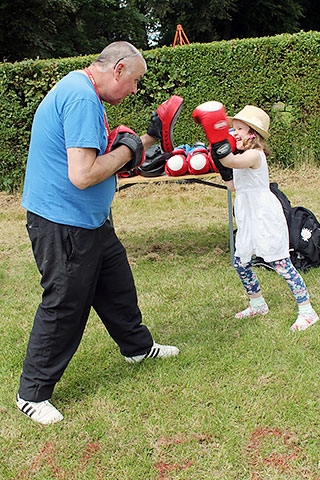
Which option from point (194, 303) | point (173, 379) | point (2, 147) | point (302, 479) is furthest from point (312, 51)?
point (302, 479)

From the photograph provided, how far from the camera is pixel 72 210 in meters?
2.51

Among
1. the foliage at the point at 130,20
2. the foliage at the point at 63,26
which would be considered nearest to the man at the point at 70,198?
the foliage at the point at 130,20

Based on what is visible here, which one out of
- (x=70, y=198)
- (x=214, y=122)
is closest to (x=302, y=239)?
(x=214, y=122)

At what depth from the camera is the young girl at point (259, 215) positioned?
330 cm

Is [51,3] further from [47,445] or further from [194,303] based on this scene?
[47,445]

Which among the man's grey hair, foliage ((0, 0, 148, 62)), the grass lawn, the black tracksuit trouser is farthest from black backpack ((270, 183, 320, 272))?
foliage ((0, 0, 148, 62))

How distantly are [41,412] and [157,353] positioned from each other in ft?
2.71

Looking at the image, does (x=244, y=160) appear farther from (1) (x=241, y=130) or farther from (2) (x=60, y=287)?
(2) (x=60, y=287)

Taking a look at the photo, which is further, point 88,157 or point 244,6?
point 244,6

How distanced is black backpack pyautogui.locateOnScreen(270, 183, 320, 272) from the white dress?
1.09m

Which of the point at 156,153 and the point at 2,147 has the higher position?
the point at 156,153

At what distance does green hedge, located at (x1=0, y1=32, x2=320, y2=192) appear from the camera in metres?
8.03

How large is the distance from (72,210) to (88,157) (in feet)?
1.07

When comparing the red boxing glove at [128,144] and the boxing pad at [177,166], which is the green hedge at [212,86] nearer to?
the boxing pad at [177,166]
